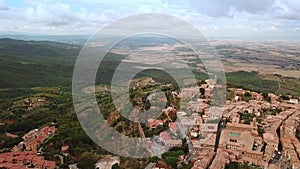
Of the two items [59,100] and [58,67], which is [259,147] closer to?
[59,100]

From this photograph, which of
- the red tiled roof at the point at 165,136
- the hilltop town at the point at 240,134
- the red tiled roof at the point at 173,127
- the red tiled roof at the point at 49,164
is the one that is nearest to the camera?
the hilltop town at the point at 240,134

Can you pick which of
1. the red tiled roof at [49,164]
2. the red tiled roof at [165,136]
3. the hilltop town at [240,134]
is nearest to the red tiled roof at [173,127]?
the hilltop town at [240,134]

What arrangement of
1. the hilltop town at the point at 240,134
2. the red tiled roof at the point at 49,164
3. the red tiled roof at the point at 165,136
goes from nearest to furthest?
the hilltop town at the point at 240,134
the red tiled roof at the point at 49,164
the red tiled roof at the point at 165,136

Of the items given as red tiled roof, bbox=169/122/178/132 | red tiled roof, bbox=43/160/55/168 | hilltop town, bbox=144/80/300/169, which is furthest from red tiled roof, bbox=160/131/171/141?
red tiled roof, bbox=43/160/55/168

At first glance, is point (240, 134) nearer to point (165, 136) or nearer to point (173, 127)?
point (173, 127)

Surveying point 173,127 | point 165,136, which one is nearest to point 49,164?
point 165,136

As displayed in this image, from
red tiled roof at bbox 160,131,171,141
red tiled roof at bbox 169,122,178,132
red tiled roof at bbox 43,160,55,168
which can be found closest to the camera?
red tiled roof at bbox 43,160,55,168

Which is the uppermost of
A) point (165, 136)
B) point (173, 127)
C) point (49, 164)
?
point (173, 127)

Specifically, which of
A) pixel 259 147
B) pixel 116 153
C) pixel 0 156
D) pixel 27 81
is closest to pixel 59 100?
pixel 27 81

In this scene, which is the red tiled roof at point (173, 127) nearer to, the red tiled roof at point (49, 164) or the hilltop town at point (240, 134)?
the hilltop town at point (240, 134)

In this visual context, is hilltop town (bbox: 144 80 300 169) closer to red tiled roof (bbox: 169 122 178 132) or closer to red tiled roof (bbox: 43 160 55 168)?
red tiled roof (bbox: 169 122 178 132)

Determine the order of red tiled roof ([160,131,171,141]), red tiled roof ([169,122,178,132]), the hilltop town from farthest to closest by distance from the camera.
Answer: red tiled roof ([169,122,178,132]) → red tiled roof ([160,131,171,141]) → the hilltop town
